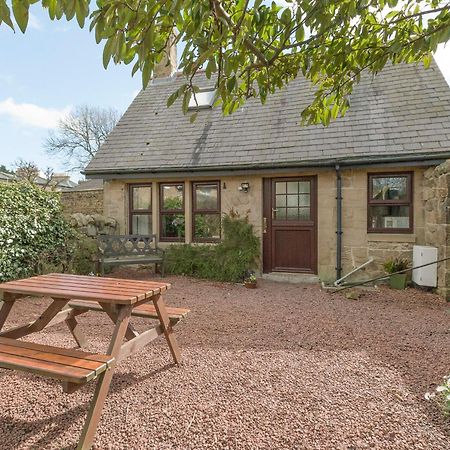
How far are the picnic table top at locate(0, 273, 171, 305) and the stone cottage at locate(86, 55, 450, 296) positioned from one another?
4.82 metres

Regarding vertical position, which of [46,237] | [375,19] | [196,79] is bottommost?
[46,237]

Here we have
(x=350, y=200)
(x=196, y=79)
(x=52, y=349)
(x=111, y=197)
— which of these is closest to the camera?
(x=52, y=349)

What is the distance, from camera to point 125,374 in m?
2.88

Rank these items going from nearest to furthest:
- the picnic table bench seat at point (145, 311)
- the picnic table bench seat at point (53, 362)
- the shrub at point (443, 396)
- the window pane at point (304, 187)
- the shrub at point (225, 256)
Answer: the picnic table bench seat at point (53, 362) < the shrub at point (443, 396) < the picnic table bench seat at point (145, 311) < the shrub at point (225, 256) < the window pane at point (304, 187)

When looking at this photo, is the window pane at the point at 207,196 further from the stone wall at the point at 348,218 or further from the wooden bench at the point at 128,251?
the wooden bench at the point at 128,251

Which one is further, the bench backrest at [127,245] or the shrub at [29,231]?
the bench backrest at [127,245]

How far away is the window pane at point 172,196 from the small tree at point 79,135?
2206cm

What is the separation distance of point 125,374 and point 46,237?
4271mm

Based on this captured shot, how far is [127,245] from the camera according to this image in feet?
26.5

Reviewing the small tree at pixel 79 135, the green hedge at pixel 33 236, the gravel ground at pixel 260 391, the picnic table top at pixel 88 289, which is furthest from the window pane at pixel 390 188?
the small tree at pixel 79 135

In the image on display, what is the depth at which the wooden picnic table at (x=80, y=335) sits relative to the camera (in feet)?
6.43

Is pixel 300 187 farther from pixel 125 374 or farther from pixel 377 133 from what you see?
pixel 125 374

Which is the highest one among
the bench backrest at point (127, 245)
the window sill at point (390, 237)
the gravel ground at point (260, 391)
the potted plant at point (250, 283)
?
the window sill at point (390, 237)

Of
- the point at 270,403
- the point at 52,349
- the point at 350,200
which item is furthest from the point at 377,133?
the point at 52,349
